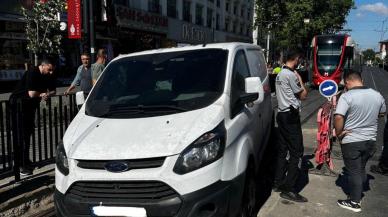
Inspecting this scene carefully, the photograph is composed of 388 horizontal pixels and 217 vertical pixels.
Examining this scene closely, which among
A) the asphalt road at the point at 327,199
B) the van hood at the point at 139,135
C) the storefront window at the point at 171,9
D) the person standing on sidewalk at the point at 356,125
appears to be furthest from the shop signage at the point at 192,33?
the van hood at the point at 139,135

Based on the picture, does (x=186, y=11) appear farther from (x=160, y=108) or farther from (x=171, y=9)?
(x=160, y=108)

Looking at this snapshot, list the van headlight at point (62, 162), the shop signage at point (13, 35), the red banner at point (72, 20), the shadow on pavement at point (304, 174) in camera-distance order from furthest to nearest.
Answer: the shop signage at point (13, 35) < the red banner at point (72, 20) < the shadow on pavement at point (304, 174) < the van headlight at point (62, 162)

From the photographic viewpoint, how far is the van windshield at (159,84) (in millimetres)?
4062

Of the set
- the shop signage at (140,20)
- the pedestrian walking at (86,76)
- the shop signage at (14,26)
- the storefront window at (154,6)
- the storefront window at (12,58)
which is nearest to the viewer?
the pedestrian walking at (86,76)

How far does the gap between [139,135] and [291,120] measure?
2353 millimetres

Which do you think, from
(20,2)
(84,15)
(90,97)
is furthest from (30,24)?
(90,97)

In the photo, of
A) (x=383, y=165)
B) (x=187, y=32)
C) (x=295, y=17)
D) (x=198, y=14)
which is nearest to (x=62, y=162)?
(x=383, y=165)

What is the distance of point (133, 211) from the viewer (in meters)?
3.38

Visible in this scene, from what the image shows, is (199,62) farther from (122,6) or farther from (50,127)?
(122,6)

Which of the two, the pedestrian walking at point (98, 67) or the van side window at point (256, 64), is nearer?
the van side window at point (256, 64)

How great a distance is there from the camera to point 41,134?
630 cm

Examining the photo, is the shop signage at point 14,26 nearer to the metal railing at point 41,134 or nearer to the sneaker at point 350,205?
the metal railing at point 41,134

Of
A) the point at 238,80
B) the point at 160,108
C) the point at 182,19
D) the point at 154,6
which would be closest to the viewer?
the point at 160,108

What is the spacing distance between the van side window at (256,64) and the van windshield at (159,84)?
0.95 meters
